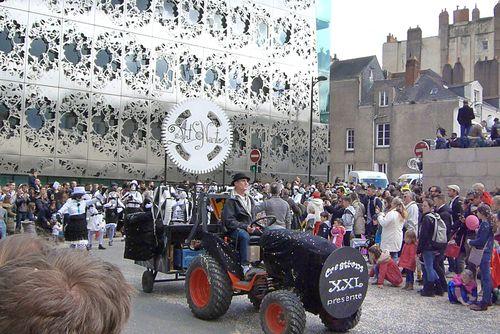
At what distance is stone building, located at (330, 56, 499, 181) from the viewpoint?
45656mm

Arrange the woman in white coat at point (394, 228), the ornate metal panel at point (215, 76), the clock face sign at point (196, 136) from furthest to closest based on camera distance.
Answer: the ornate metal panel at point (215, 76) → the woman in white coat at point (394, 228) → the clock face sign at point (196, 136)

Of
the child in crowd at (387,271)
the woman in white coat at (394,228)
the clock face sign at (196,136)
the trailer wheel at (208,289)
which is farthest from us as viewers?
the woman in white coat at (394,228)

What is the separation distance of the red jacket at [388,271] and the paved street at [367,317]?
3.41ft

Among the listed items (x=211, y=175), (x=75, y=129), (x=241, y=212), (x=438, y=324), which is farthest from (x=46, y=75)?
(x=438, y=324)

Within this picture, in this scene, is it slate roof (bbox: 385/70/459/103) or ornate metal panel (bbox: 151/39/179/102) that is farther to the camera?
slate roof (bbox: 385/70/459/103)

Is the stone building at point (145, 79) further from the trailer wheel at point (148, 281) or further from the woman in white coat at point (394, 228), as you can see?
the woman in white coat at point (394, 228)

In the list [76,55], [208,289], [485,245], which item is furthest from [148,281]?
[76,55]

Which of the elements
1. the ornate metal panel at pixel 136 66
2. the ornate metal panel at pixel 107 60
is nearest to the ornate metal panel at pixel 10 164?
the ornate metal panel at pixel 107 60

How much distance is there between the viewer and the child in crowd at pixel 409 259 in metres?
11.6

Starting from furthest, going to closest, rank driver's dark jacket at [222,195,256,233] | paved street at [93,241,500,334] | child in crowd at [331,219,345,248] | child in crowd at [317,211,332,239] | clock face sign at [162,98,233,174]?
child in crowd at [317,211,332,239], child in crowd at [331,219,345,248], clock face sign at [162,98,233,174], driver's dark jacket at [222,195,256,233], paved street at [93,241,500,334]

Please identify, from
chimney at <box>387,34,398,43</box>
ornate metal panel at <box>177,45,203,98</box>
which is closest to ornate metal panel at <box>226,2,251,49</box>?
ornate metal panel at <box>177,45,203,98</box>

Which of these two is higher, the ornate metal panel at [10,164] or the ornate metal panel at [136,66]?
the ornate metal panel at [136,66]

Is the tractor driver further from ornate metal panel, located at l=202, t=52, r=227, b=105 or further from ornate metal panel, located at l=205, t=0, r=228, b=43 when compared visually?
ornate metal panel, located at l=205, t=0, r=228, b=43

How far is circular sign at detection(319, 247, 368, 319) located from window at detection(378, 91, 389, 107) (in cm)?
4181
